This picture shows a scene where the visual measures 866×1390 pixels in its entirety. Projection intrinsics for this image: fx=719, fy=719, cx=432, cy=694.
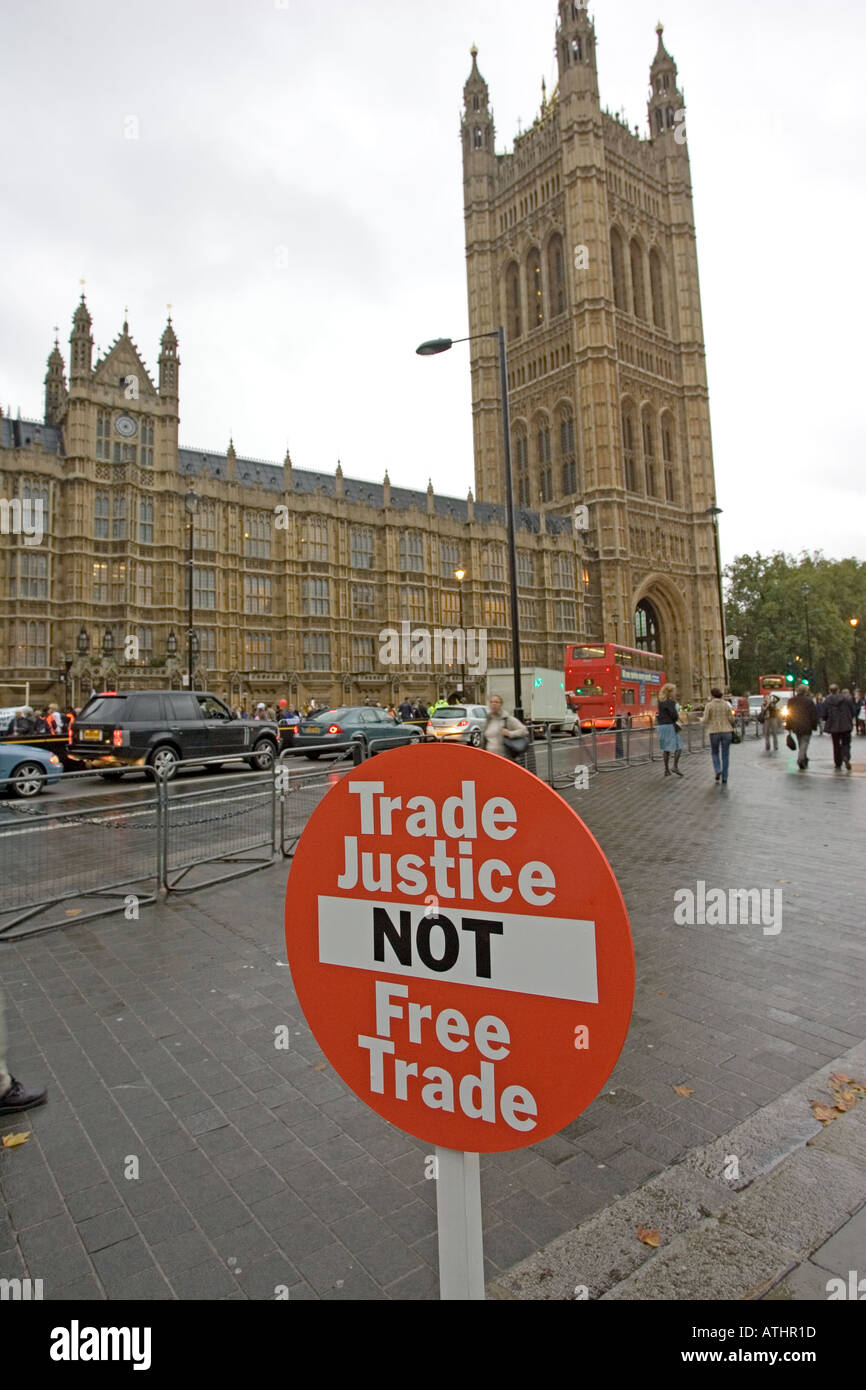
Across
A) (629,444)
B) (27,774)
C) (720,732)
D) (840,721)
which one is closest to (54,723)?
(27,774)

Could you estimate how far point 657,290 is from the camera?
77.2 m

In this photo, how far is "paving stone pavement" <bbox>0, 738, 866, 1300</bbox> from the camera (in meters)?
2.37

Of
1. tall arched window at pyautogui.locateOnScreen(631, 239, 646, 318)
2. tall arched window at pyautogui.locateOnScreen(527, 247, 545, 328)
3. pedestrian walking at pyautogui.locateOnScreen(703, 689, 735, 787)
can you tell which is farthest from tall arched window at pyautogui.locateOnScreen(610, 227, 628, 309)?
pedestrian walking at pyautogui.locateOnScreen(703, 689, 735, 787)

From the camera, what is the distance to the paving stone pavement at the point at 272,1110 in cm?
237

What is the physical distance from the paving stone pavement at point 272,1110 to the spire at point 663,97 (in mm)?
98734

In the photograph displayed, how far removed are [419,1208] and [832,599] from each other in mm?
87561

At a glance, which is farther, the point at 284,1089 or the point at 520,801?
the point at 284,1089

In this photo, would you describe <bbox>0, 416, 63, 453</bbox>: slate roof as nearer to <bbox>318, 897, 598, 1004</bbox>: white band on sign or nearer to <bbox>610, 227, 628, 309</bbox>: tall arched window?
<bbox>318, 897, 598, 1004</bbox>: white band on sign

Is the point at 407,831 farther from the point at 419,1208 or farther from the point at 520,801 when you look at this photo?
the point at 419,1208

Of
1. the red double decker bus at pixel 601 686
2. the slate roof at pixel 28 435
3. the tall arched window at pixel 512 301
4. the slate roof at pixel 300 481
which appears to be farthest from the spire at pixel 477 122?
the red double decker bus at pixel 601 686

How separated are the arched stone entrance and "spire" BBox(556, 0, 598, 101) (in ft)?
154

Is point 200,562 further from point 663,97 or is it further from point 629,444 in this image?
point 663,97

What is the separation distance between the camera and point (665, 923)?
579 centimetres
